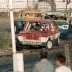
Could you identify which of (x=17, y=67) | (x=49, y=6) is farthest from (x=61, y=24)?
(x=49, y=6)

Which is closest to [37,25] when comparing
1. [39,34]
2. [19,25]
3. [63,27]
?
[39,34]

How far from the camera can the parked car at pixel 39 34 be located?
83.5 feet

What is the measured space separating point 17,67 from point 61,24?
2458 centimetres

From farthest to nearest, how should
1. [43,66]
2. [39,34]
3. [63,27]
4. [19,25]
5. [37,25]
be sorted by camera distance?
[19,25] < [63,27] < [37,25] < [39,34] < [43,66]

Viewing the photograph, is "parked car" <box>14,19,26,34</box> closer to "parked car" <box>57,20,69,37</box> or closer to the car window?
"parked car" <box>57,20,69,37</box>

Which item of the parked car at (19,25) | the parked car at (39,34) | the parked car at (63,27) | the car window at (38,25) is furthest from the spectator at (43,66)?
the parked car at (19,25)

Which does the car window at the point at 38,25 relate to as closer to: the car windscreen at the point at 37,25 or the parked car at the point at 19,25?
the car windscreen at the point at 37,25

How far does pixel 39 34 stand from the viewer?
2552 cm

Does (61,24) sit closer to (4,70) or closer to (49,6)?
(4,70)

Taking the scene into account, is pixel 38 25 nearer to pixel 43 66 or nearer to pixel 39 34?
pixel 39 34

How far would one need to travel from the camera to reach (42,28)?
2659cm

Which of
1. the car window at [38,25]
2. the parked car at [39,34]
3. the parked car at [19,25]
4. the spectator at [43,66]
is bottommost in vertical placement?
the parked car at [19,25]

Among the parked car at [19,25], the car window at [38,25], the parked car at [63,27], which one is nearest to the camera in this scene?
the car window at [38,25]

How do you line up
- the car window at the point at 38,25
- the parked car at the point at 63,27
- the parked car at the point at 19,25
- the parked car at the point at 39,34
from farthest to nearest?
1. the parked car at the point at 19,25
2. the parked car at the point at 63,27
3. the car window at the point at 38,25
4. the parked car at the point at 39,34
